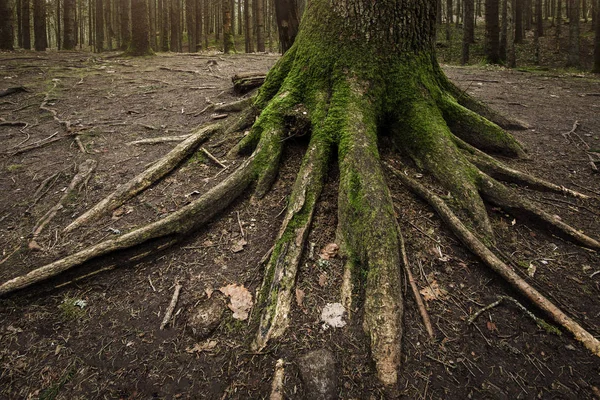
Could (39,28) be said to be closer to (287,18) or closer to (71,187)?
(287,18)

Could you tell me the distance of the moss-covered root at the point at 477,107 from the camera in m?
3.96

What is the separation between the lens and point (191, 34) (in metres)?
22.8

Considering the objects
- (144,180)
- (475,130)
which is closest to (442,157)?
(475,130)

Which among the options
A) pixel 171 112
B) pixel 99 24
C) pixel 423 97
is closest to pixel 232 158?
pixel 423 97

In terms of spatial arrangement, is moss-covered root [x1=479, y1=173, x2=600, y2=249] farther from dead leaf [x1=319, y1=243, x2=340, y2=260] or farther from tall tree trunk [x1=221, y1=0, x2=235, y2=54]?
tall tree trunk [x1=221, y1=0, x2=235, y2=54]

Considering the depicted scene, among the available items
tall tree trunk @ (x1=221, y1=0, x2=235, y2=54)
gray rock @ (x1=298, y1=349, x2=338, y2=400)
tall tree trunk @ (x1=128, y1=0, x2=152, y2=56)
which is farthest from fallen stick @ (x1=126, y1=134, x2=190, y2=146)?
tall tree trunk @ (x1=221, y1=0, x2=235, y2=54)

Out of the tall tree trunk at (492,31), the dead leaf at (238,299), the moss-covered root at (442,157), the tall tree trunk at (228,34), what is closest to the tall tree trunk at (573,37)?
the tall tree trunk at (492,31)

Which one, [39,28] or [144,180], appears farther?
[39,28]

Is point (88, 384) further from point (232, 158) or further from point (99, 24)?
point (99, 24)

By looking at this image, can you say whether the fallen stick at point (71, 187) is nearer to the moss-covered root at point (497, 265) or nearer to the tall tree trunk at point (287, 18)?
the moss-covered root at point (497, 265)

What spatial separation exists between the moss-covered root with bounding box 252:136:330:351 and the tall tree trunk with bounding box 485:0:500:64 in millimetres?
13243

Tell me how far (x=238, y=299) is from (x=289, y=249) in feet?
1.73

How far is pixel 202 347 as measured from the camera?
6.75ft

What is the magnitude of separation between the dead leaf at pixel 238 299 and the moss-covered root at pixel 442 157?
193 centimetres
